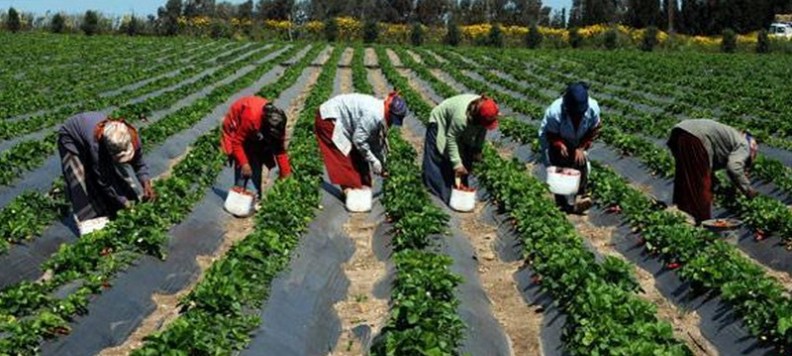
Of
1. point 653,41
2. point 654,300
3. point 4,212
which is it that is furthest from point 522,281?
point 653,41

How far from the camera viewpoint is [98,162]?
26.8 feet

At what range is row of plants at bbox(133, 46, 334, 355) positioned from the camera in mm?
5457

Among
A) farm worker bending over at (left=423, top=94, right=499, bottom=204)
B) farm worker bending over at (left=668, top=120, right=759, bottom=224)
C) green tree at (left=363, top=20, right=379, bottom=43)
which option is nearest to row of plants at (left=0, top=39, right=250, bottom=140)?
farm worker bending over at (left=423, top=94, right=499, bottom=204)

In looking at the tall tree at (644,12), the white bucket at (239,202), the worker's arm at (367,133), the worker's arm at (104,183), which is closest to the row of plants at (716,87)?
the worker's arm at (367,133)

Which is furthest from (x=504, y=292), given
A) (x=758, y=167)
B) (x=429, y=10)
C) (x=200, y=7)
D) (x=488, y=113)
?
(x=429, y=10)

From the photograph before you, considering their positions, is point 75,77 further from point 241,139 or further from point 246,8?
point 246,8

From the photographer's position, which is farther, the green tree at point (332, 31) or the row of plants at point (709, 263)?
the green tree at point (332, 31)

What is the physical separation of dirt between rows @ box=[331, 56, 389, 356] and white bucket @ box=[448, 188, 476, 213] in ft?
3.10

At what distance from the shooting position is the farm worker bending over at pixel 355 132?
9416 millimetres

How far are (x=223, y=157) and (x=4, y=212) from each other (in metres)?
4.39

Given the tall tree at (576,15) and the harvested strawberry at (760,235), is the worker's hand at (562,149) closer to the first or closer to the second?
the harvested strawberry at (760,235)

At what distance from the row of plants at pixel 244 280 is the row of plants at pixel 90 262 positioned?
699mm

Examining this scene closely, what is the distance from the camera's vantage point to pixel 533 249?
26.7 ft

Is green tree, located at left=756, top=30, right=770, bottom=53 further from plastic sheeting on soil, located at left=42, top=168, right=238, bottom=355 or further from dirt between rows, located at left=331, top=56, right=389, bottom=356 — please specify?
plastic sheeting on soil, located at left=42, top=168, right=238, bottom=355
